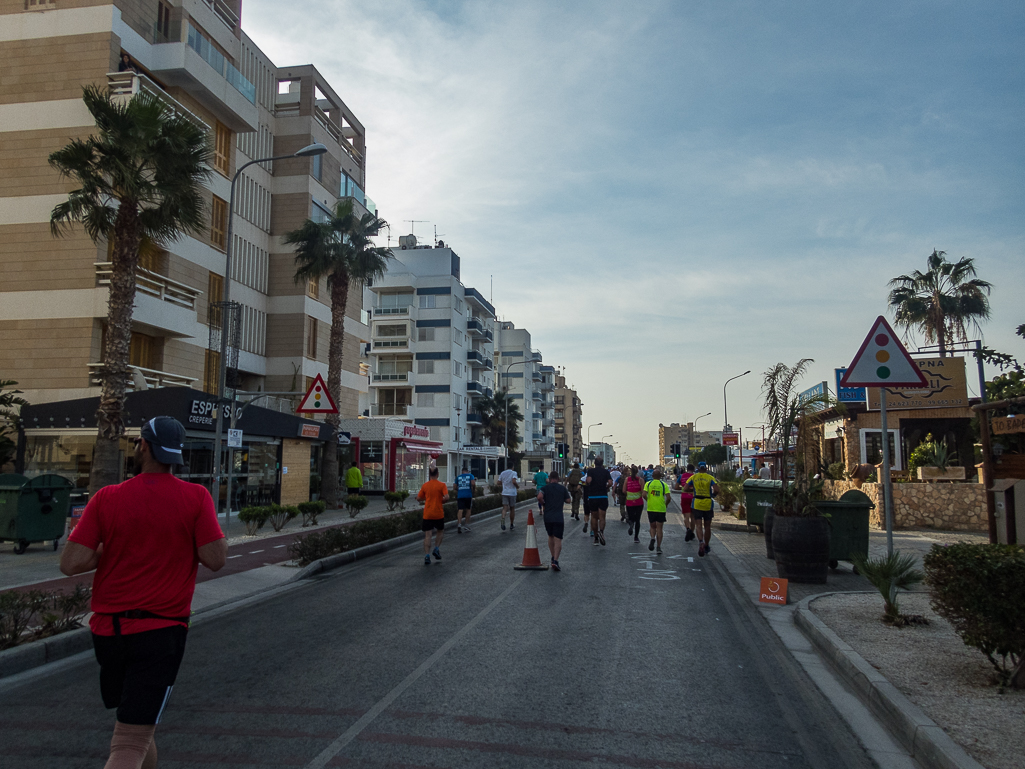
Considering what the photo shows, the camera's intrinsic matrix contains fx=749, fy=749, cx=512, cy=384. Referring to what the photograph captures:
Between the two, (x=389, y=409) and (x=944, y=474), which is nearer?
(x=944, y=474)

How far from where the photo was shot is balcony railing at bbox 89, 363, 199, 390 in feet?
78.7

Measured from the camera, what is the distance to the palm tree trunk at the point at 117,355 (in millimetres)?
15742

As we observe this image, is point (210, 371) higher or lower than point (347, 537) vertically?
higher

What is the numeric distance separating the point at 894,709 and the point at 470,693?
2932 millimetres

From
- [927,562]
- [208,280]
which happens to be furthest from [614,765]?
[208,280]

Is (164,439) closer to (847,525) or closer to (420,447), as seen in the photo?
(847,525)

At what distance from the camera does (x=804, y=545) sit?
10.7m

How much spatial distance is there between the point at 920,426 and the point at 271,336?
2860cm

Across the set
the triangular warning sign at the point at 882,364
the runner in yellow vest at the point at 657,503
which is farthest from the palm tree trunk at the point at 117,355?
the triangular warning sign at the point at 882,364

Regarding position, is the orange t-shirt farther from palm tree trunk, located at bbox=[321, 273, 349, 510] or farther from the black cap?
palm tree trunk, located at bbox=[321, 273, 349, 510]

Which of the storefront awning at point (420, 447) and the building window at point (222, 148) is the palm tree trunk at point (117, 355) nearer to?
the building window at point (222, 148)

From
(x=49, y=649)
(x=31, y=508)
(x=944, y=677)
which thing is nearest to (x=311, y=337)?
(x=31, y=508)

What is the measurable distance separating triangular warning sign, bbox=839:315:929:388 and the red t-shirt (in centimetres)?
664

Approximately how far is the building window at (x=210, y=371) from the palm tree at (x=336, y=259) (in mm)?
4638
